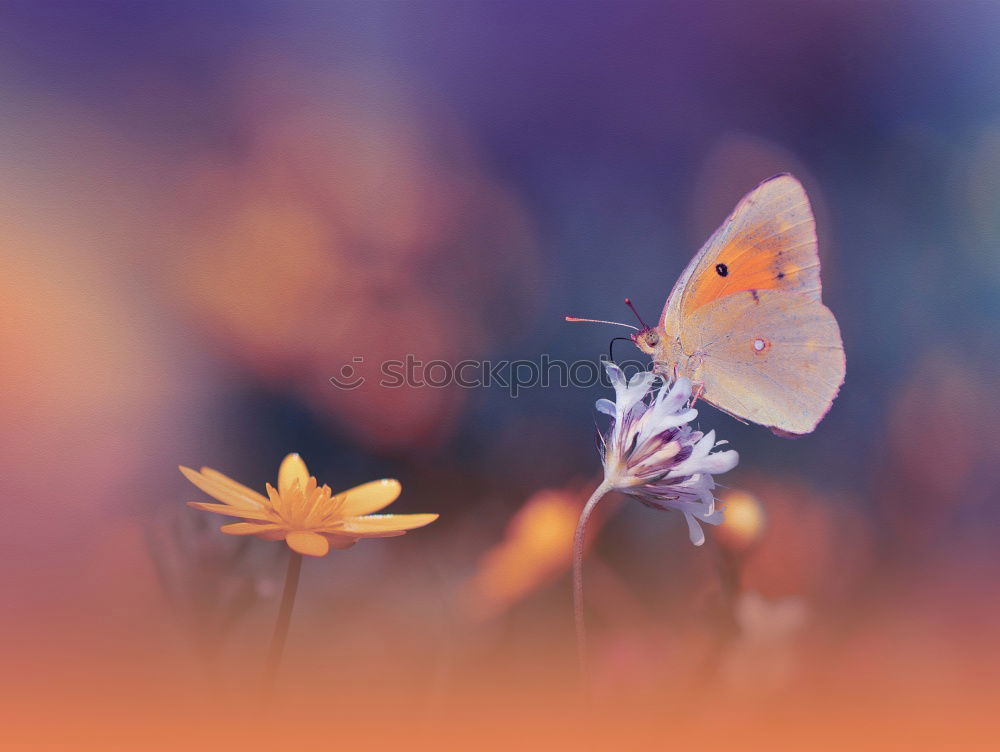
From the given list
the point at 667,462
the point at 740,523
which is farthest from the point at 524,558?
the point at 667,462

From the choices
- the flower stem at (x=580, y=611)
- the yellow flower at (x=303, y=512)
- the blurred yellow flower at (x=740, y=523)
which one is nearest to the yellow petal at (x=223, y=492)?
the yellow flower at (x=303, y=512)

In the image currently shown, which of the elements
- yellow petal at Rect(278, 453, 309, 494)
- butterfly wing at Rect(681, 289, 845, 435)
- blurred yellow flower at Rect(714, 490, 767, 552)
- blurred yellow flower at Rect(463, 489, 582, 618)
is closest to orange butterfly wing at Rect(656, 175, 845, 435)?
butterfly wing at Rect(681, 289, 845, 435)

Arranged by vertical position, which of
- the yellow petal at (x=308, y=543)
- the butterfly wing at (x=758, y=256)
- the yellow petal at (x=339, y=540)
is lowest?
the yellow petal at (x=339, y=540)

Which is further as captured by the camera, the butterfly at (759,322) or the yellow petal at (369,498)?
the butterfly at (759,322)

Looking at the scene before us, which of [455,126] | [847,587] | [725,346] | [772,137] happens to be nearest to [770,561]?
[847,587]

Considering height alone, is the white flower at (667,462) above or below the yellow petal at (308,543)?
above

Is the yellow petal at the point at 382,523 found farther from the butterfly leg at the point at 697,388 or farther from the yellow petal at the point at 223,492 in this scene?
the butterfly leg at the point at 697,388

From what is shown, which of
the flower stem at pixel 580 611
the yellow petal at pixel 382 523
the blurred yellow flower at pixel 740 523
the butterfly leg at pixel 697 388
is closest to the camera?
the flower stem at pixel 580 611

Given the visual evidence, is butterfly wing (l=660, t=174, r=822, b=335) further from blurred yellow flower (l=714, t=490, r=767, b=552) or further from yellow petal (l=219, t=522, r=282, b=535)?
yellow petal (l=219, t=522, r=282, b=535)

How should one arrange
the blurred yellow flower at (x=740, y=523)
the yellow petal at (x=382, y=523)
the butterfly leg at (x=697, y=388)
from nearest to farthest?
the yellow petal at (x=382, y=523) < the butterfly leg at (x=697, y=388) < the blurred yellow flower at (x=740, y=523)
